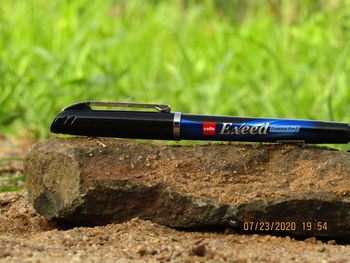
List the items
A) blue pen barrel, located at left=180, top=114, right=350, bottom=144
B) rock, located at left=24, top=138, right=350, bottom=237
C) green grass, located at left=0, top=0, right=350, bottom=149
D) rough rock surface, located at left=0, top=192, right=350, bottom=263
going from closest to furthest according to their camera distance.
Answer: rough rock surface, located at left=0, top=192, right=350, bottom=263 → rock, located at left=24, top=138, right=350, bottom=237 → blue pen barrel, located at left=180, top=114, right=350, bottom=144 → green grass, located at left=0, top=0, right=350, bottom=149

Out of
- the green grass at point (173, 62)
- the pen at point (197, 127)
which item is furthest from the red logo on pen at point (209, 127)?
the green grass at point (173, 62)

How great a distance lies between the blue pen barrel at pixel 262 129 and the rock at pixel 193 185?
2.4 inches

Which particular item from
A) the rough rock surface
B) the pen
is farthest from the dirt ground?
the pen

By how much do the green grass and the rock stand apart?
1.47 m

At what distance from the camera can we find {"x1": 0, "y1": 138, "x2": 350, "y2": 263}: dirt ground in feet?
6.04

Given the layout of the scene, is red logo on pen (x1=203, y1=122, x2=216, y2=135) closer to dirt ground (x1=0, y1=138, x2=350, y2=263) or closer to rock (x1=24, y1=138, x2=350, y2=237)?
rock (x1=24, y1=138, x2=350, y2=237)

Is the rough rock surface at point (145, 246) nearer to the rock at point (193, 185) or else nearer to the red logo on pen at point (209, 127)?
the rock at point (193, 185)

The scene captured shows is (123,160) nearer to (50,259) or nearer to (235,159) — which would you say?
(235,159)

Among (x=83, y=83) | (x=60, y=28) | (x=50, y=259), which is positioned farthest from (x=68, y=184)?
(x=60, y=28)

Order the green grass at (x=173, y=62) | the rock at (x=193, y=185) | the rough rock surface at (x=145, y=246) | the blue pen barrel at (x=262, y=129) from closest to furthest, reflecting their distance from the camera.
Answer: the rough rock surface at (x=145, y=246), the rock at (x=193, y=185), the blue pen barrel at (x=262, y=129), the green grass at (x=173, y=62)

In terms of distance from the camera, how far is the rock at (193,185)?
2137 millimetres

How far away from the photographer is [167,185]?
2.18 metres

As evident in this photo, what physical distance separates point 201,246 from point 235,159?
0.55 m
